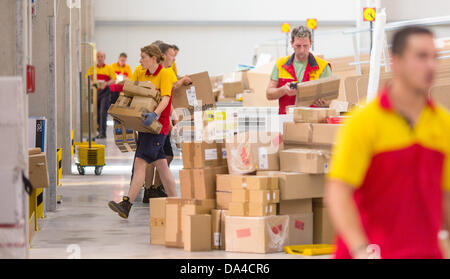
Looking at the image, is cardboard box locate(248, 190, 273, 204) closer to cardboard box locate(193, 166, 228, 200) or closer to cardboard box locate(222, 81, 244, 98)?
→ cardboard box locate(193, 166, 228, 200)

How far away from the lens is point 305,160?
651 centimetres

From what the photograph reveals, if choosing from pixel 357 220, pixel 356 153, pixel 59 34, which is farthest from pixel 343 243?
pixel 59 34

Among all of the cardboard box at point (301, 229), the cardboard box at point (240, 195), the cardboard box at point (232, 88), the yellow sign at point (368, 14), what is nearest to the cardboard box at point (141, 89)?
the cardboard box at point (240, 195)

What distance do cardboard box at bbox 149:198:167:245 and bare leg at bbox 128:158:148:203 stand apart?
1.00 m

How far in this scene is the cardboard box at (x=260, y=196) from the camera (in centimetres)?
634

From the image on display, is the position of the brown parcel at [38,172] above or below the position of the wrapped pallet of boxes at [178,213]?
above

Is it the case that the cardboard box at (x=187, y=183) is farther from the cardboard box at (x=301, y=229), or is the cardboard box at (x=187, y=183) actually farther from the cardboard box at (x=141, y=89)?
the cardboard box at (x=141, y=89)

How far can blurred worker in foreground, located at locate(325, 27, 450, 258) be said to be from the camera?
2746 millimetres

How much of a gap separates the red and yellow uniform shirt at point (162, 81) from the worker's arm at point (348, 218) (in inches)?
214

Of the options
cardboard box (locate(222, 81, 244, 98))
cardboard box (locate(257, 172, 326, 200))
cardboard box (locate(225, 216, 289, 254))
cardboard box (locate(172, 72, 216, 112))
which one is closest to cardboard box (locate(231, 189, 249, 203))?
cardboard box (locate(225, 216, 289, 254))

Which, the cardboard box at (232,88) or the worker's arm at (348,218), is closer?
the worker's arm at (348,218)

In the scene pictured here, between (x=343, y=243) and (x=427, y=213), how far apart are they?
30 cm

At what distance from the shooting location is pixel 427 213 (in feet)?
9.19
